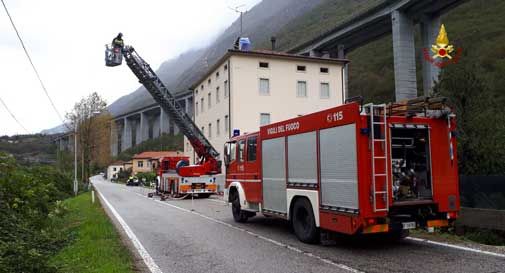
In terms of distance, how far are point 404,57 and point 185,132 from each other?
2545cm

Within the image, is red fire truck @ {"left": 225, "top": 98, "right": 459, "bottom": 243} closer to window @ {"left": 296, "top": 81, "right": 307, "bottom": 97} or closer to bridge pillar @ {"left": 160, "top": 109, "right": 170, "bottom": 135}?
window @ {"left": 296, "top": 81, "right": 307, "bottom": 97}

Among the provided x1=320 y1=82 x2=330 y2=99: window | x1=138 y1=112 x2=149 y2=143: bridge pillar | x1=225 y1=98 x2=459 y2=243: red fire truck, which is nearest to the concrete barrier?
x1=225 y1=98 x2=459 y2=243: red fire truck

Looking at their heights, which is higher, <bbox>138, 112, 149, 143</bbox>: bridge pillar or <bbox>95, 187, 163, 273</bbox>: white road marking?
<bbox>138, 112, 149, 143</bbox>: bridge pillar

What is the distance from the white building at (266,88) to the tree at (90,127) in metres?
11.9

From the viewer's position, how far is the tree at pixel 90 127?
42.1 metres

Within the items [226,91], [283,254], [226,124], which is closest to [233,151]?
[283,254]

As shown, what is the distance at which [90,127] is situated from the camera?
43.0 metres

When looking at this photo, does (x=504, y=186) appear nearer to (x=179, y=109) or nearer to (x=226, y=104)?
(x=179, y=109)

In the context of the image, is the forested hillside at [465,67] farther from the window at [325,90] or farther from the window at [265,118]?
the window at [265,118]

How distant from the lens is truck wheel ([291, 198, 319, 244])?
30.4 ft

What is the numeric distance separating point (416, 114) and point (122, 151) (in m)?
134

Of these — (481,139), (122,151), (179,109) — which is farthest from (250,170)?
(122,151)

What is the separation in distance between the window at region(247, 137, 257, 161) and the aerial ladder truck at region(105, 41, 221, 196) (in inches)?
551

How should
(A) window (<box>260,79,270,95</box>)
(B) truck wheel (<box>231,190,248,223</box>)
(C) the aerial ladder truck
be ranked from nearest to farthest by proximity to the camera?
(B) truck wheel (<box>231,190,248,223</box>)
(C) the aerial ladder truck
(A) window (<box>260,79,270,95</box>)
